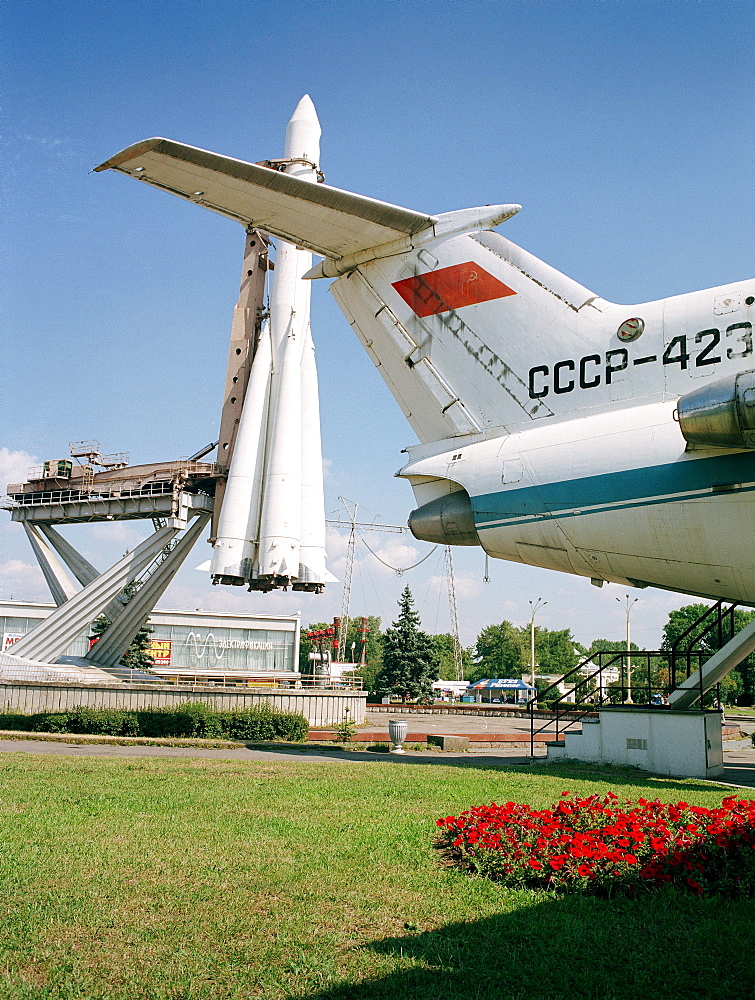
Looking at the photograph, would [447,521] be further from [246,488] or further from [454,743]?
[246,488]

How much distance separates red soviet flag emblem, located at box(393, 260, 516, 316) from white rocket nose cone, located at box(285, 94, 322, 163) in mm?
27409

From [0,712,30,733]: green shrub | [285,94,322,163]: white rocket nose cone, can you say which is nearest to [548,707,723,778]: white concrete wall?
[0,712,30,733]: green shrub

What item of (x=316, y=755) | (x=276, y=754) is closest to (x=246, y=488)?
(x=276, y=754)

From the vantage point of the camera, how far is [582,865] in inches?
230

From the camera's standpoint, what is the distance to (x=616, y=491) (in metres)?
10.5

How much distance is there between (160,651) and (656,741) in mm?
52262

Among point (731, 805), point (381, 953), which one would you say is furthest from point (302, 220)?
point (381, 953)

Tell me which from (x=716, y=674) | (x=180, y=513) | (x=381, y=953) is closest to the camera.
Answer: (x=381, y=953)

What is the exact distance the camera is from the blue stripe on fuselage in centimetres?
984

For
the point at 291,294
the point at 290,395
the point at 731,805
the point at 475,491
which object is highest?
the point at 291,294

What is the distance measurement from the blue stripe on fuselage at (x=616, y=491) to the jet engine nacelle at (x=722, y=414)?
0.36 metres

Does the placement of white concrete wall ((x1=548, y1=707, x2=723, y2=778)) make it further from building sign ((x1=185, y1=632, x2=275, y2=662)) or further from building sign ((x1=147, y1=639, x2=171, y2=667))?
building sign ((x1=185, y1=632, x2=275, y2=662))

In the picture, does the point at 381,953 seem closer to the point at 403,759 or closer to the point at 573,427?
the point at 573,427

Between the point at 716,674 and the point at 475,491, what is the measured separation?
684 cm
